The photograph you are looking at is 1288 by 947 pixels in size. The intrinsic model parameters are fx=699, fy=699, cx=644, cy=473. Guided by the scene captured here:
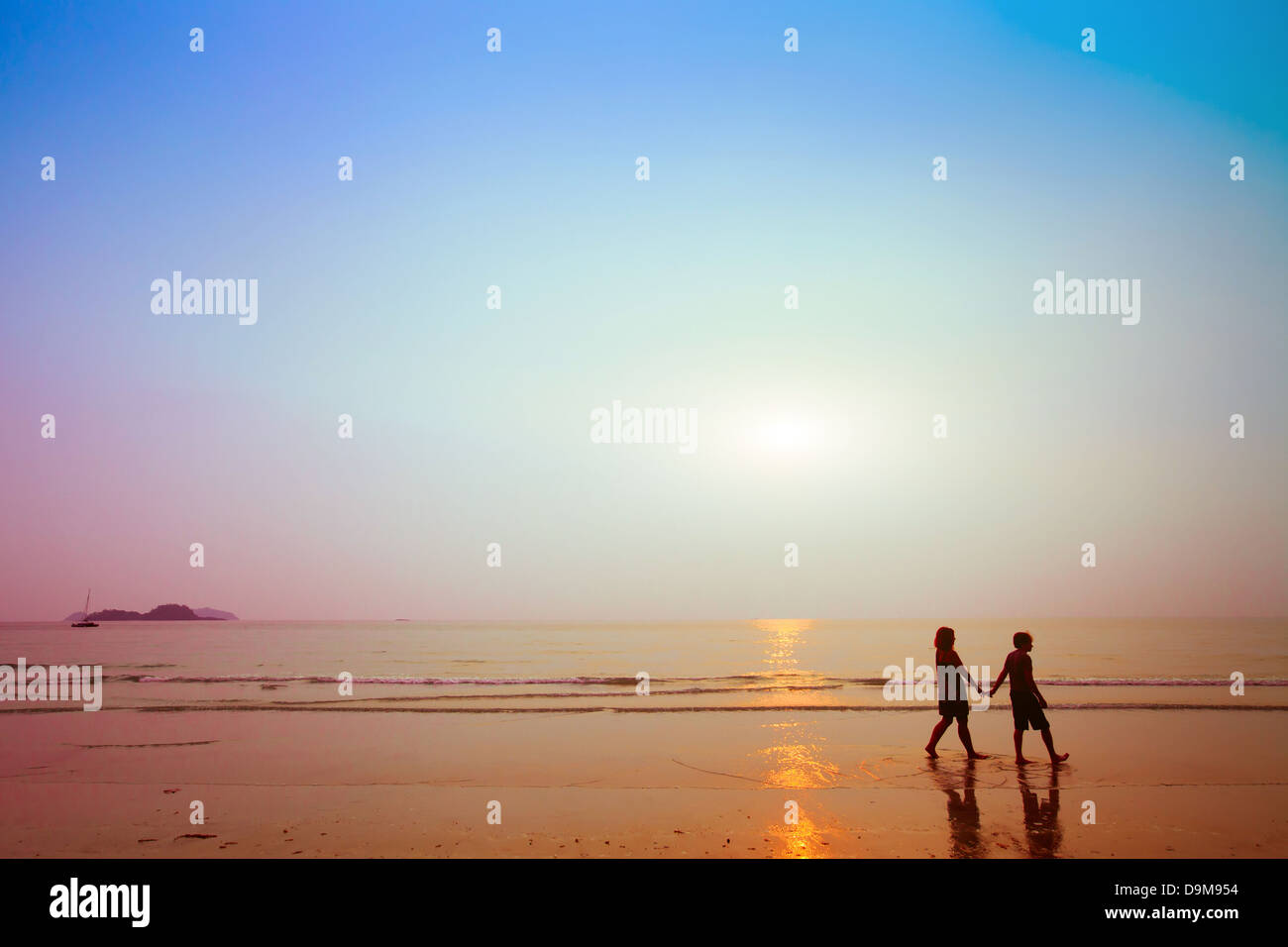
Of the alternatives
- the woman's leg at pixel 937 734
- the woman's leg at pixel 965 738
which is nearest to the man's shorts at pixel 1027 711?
the woman's leg at pixel 965 738

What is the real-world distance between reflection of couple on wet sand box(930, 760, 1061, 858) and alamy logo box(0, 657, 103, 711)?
20.9m

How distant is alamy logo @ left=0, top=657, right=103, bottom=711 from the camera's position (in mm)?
20141

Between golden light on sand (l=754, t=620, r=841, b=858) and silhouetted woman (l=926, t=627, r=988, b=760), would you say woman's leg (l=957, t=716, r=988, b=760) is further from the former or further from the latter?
golden light on sand (l=754, t=620, r=841, b=858)

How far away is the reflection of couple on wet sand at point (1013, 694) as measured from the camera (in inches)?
448

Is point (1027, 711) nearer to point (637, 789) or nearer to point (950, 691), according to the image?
point (950, 691)

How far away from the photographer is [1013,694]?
11633 mm

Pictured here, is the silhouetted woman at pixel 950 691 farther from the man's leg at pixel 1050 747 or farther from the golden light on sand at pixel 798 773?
the golden light on sand at pixel 798 773
